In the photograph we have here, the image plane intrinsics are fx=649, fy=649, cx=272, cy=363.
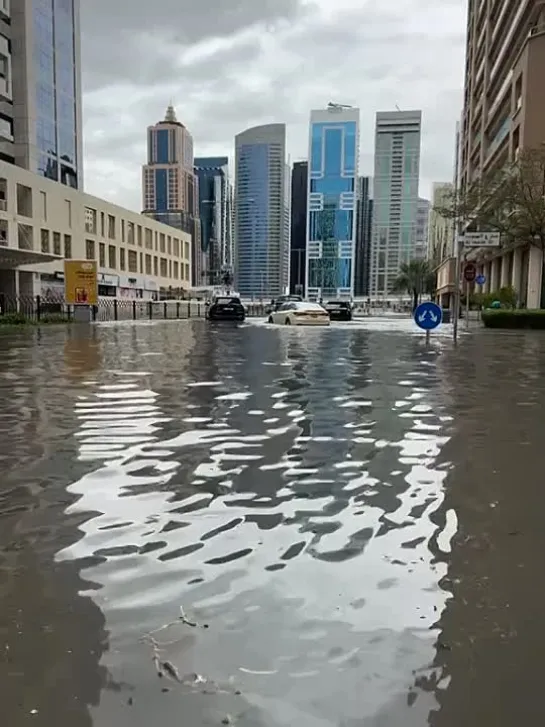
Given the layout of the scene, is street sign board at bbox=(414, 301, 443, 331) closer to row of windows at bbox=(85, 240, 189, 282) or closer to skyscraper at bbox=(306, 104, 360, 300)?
row of windows at bbox=(85, 240, 189, 282)

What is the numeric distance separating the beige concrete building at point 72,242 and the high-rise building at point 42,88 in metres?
5.79

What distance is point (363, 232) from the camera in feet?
338

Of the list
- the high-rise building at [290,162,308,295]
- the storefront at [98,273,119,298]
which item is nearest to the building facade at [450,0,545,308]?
the high-rise building at [290,162,308,295]


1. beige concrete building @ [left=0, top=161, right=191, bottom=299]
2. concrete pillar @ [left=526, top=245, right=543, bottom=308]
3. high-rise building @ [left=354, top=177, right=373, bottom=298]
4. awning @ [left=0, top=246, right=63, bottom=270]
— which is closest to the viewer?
concrete pillar @ [left=526, top=245, right=543, bottom=308]

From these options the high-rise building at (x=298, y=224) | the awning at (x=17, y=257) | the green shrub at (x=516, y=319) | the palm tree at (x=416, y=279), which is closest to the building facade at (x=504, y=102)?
the green shrub at (x=516, y=319)

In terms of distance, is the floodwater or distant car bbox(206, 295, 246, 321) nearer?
the floodwater

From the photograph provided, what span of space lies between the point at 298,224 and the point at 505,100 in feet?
146

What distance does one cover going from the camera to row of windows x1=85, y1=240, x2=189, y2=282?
75.3 metres

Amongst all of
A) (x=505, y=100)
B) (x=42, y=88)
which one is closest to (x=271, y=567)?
(x=505, y=100)

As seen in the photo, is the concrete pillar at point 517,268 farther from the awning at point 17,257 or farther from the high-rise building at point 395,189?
the high-rise building at point 395,189

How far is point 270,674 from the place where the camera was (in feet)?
7.52

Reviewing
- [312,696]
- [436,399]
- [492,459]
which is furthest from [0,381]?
[312,696]

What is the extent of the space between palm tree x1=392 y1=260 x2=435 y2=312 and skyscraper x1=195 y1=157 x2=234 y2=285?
89.3 feet

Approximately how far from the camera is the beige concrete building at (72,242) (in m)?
56.2
